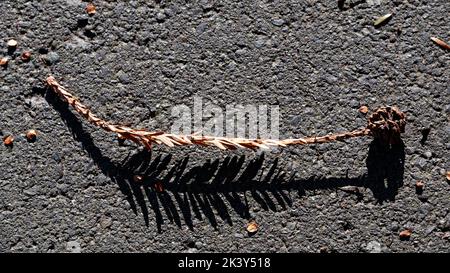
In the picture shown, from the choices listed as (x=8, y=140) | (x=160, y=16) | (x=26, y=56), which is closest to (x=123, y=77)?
(x=160, y=16)

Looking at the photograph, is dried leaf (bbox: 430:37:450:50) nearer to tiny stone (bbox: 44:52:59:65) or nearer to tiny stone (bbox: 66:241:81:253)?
tiny stone (bbox: 44:52:59:65)

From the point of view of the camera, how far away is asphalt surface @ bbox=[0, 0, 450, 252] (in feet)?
10.9

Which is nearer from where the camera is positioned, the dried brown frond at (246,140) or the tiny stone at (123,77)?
the dried brown frond at (246,140)

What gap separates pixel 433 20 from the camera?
3379 mm

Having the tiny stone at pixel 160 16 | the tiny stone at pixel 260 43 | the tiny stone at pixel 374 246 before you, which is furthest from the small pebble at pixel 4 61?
the tiny stone at pixel 374 246

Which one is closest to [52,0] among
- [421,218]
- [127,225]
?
[127,225]

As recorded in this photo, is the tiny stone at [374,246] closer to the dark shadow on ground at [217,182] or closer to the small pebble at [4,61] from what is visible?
the dark shadow on ground at [217,182]

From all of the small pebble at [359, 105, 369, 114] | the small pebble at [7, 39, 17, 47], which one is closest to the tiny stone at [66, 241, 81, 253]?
the small pebble at [7, 39, 17, 47]

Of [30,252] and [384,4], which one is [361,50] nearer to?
[384,4]

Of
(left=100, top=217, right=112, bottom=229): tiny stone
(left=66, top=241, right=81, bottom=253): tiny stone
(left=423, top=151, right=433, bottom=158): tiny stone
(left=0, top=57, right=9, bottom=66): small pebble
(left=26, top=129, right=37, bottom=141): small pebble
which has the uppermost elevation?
(left=0, top=57, right=9, bottom=66): small pebble

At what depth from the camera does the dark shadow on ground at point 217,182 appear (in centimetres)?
331

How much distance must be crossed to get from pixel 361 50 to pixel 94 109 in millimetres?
1131

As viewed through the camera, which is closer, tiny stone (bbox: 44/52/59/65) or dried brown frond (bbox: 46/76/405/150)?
dried brown frond (bbox: 46/76/405/150)
